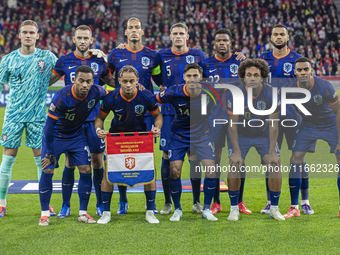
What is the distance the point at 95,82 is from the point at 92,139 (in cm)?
77

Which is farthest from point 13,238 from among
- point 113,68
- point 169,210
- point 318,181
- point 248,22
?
point 248,22

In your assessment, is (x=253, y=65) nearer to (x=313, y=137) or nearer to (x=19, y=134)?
(x=313, y=137)

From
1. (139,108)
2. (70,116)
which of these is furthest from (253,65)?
(70,116)

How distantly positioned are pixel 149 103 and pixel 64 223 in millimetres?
1638

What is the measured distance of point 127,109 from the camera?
4.64m

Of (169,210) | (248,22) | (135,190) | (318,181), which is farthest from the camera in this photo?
(248,22)

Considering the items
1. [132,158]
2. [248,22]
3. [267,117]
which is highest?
[248,22]

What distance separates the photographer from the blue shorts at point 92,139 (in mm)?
4941

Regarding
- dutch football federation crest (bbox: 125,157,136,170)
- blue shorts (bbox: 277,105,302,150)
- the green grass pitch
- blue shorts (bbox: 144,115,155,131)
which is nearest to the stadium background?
the green grass pitch

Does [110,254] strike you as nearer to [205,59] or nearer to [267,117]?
[267,117]

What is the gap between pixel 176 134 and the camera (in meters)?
4.83

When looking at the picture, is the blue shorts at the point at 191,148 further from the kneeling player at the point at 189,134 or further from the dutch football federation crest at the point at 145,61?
the dutch football federation crest at the point at 145,61

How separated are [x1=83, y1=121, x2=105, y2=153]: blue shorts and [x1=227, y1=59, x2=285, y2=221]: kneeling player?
1.57 metres

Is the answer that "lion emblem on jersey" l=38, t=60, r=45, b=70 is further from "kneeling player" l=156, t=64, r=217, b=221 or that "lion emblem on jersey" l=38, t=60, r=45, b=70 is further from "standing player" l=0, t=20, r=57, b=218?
"kneeling player" l=156, t=64, r=217, b=221
